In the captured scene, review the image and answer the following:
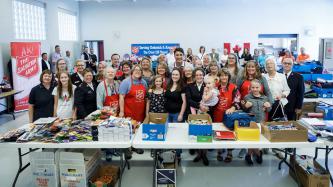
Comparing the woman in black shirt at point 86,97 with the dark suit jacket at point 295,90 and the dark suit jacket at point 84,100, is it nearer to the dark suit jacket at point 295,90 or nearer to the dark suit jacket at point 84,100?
the dark suit jacket at point 84,100

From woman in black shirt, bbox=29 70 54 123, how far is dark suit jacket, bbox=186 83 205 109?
183 centimetres

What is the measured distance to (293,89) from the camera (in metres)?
4.20

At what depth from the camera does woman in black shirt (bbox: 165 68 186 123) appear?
13.1 ft

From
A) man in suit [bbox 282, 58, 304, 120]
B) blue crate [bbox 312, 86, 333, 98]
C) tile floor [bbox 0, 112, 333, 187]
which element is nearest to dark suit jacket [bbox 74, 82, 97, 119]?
tile floor [bbox 0, 112, 333, 187]

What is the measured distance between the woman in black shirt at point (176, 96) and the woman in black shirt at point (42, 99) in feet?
5.15

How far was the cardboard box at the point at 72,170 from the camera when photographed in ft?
10.6

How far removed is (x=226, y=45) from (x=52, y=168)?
1159 cm

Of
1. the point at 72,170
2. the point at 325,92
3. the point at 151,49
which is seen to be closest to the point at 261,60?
the point at 325,92

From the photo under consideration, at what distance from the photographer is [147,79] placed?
460 cm

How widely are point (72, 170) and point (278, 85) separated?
2859mm

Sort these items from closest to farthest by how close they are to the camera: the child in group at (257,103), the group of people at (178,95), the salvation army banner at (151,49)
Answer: the child in group at (257,103) → the group of people at (178,95) → the salvation army banner at (151,49)

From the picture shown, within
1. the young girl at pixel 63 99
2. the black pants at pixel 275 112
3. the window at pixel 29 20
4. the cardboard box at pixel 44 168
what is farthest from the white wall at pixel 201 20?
the cardboard box at pixel 44 168

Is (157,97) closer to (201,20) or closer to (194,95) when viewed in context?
(194,95)

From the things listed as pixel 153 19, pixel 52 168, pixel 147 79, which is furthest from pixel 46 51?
pixel 52 168
